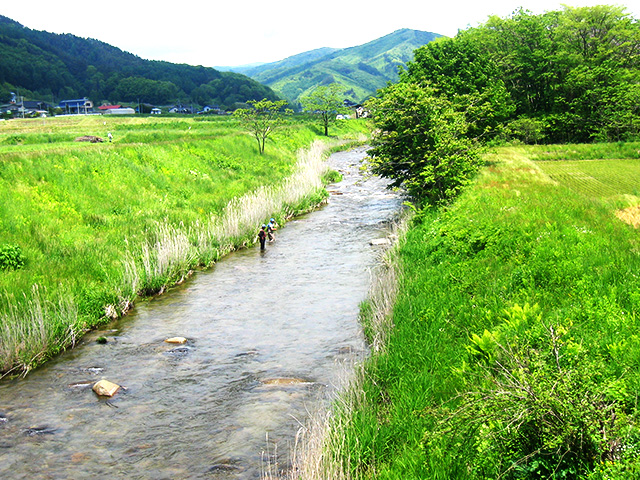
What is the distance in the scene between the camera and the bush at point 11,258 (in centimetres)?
1591

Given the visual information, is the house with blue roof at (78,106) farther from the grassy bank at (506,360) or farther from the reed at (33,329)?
the grassy bank at (506,360)

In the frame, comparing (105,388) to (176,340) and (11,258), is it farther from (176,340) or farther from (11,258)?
(11,258)

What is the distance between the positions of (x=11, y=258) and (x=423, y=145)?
66.1 feet

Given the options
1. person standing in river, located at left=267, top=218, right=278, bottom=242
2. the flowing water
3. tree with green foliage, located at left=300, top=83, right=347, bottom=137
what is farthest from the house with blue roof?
the flowing water

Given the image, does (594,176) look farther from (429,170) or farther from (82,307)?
(82,307)

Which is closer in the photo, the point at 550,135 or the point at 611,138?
the point at 611,138


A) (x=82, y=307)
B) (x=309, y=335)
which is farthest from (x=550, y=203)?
(x=82, y=307)

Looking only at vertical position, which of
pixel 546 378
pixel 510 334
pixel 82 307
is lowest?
pixel 82 307

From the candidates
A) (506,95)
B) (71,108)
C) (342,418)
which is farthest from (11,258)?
(71,108)

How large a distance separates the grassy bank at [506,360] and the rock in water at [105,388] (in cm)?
572

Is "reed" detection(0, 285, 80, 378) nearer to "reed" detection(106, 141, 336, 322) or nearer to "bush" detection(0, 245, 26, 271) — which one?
"reed" detection(106, 141, 336, 322)

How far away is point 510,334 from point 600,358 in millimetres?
1767

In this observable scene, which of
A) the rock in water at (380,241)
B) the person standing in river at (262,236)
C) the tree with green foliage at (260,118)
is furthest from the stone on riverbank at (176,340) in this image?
the tree with green foliage at (260,118)

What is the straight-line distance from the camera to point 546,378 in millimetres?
5895
